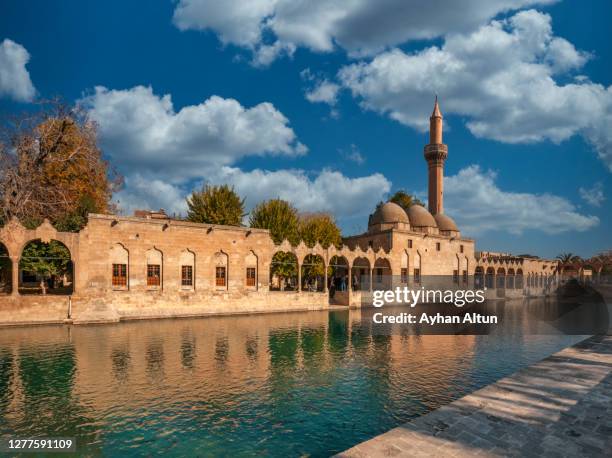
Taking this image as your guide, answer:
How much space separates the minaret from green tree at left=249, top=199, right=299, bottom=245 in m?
21.3

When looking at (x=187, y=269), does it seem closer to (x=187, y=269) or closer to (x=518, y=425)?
(x=187, y=269)

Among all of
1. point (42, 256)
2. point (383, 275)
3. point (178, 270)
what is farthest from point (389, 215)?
point (42, 256)

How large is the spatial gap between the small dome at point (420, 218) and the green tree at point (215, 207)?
20.1 meters

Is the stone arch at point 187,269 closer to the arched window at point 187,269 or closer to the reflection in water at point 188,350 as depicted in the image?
the arched window at point 187,269

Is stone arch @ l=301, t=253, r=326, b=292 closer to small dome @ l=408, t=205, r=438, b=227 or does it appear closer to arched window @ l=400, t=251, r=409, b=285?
arched window @ l=400, t=251, r=409, b=285

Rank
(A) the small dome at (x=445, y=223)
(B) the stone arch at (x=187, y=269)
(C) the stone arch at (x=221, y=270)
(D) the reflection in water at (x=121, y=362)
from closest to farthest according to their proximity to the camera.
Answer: (D) the reflection in water at (x=121, y=362) → (B) the stone arch at (x=187, y=269) → (C) the stone arch at (x=221, y=270) → (A) the small dome at (x=445, y=223)

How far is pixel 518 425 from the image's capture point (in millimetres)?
6242

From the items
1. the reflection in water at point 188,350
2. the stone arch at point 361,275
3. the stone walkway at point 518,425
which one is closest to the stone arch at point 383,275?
the stone arch at point 361,275

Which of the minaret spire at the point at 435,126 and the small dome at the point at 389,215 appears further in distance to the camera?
the minaret spire at the point at 435,126

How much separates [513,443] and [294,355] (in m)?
8.98

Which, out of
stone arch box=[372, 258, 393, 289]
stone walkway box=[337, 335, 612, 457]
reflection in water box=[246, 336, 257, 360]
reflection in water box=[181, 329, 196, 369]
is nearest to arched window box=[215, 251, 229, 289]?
reflection in water box=[181, 329, 196, 369]

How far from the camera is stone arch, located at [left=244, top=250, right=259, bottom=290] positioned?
88.7ft

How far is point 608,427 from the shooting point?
620 centimetres

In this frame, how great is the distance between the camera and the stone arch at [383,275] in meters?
36.3
